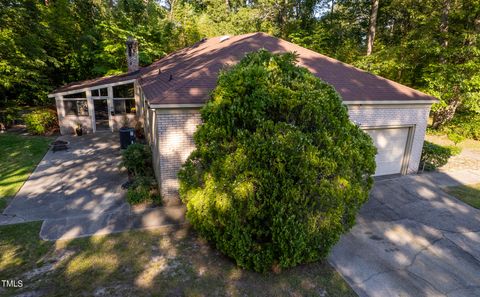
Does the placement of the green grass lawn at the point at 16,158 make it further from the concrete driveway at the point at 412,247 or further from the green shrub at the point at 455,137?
the green shrub at the point at 455,137

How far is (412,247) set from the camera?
20.8 feet

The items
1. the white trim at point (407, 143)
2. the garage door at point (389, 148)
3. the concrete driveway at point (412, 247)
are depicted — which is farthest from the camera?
the garage door at point (389, 148)

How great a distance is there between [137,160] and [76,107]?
28.3ft

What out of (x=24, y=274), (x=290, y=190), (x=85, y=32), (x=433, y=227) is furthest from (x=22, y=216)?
(x=85, y=32)


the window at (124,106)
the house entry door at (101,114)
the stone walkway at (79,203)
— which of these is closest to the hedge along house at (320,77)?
the stone walkway at (79,203)

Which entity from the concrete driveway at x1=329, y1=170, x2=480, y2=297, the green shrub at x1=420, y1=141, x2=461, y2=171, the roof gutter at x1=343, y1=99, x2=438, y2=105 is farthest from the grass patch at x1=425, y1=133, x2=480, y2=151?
the concrete driveway at x1=329, y1=170, x2=480, y2=297

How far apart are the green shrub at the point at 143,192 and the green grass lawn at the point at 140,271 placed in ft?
5.17

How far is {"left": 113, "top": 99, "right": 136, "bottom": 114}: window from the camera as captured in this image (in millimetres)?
15836

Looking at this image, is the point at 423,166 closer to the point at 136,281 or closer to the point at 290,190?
the point at 290,190

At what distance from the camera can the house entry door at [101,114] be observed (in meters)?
15.6

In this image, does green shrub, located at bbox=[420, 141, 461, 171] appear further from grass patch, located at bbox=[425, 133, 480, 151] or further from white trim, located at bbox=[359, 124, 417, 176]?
grass patch, located at bbox=[425, 133, 480, 151]

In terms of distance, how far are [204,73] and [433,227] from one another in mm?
7471

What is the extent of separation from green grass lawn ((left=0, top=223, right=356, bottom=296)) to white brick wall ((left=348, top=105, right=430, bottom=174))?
560cm

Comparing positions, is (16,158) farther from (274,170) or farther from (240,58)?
(274,170)
